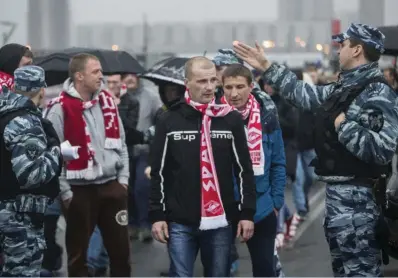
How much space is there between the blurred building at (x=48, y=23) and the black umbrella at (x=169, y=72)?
5.89m

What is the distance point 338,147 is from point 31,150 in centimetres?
194

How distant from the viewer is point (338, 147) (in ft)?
20.2

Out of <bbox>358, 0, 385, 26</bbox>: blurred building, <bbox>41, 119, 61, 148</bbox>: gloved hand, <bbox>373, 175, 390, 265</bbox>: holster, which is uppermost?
<bbox>358, 0, 385, 26</bbox>: blurred building

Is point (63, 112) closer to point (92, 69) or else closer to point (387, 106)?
point (92, 69)

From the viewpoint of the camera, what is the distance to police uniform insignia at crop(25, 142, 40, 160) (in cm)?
631

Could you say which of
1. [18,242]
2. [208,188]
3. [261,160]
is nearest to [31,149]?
[18,242]

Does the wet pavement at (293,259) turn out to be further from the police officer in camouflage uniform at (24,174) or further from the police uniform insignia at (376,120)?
the police uniform insignia at (376,120)

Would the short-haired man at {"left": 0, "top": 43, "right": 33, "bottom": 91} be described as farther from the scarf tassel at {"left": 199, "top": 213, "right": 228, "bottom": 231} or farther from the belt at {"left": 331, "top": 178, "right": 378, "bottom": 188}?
the belt at {"left": 331, "top": 178, "right": 378, "bottom": 188}

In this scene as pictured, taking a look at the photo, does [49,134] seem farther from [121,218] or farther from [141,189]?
[141,189]

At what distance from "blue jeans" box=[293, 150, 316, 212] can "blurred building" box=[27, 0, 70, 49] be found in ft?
15.8

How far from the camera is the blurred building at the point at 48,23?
19169 millimetres

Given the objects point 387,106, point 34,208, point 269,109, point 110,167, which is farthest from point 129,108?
point 387,106

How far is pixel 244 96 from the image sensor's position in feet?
23.2

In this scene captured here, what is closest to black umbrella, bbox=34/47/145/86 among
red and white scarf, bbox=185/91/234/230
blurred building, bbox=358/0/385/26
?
red and white scarf, bbox=185/91/234/230
